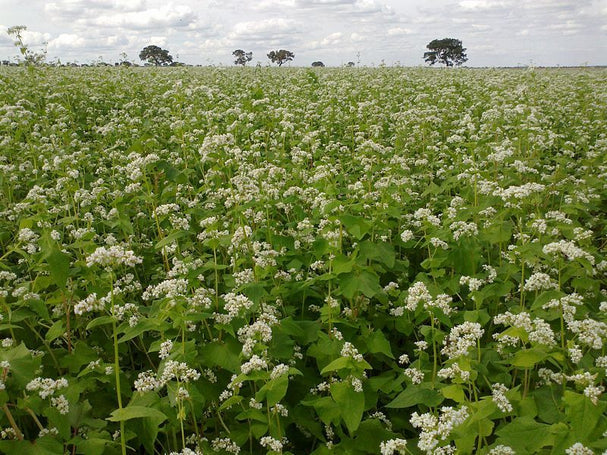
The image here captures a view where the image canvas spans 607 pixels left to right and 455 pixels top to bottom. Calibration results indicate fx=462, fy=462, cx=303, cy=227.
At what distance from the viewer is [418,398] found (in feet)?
11.1

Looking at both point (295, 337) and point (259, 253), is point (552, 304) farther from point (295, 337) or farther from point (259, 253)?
point (259, 253)

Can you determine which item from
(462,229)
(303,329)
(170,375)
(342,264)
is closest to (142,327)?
(170,375)

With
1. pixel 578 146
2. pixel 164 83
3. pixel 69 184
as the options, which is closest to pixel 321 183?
pixel 69 184

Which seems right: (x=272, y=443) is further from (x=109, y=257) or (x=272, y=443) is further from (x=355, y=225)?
(x=355, y=225)

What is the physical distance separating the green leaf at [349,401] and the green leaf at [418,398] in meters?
0.25

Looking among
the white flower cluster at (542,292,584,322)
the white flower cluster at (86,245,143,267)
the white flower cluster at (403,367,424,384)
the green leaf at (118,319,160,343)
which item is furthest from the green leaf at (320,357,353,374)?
the white flower cluster at (542,292,584,322)

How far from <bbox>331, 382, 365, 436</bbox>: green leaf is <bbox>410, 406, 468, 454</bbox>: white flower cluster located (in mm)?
605

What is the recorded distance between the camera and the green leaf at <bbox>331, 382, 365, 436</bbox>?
10.8 feet

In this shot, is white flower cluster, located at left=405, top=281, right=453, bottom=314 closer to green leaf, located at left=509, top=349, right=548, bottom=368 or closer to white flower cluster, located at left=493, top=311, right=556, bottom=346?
white flower cluster, located at left=493, top=311, right=556, bottom=346

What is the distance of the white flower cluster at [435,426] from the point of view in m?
2.63

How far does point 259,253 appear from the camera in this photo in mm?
4707

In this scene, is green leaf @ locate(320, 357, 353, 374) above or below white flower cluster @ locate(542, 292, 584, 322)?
below

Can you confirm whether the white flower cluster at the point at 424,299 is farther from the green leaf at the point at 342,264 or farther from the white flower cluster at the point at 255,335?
the white flower cluster at the point at 255,335

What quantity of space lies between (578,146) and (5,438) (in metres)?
10.8
